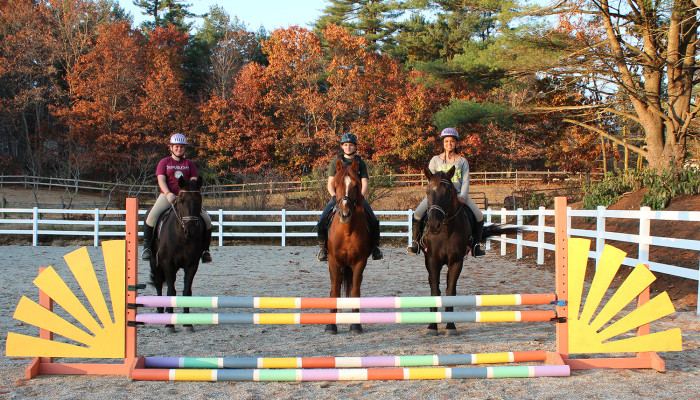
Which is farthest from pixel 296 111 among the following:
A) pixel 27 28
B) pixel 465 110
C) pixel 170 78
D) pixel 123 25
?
pixel 465 110

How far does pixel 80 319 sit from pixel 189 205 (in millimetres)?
2469

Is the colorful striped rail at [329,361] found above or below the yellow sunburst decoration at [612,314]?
below

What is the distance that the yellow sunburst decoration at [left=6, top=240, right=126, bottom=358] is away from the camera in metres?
4.80

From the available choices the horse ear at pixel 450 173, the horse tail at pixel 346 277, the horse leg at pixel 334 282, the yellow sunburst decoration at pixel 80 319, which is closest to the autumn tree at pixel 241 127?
the horse tail at pixel 346 277

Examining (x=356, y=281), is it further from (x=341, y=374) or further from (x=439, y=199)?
(x=341, y=374)

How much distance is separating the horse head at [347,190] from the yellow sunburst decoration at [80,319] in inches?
92.0

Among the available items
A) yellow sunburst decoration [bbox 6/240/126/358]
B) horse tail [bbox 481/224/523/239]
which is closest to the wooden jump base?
yellow sunburst decoration [bbox 6/240/126/358]

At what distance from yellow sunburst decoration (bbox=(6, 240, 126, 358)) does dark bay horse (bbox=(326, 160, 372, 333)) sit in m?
2.50

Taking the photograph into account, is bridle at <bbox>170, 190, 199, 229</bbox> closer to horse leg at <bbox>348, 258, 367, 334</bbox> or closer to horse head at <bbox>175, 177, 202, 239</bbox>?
horse head at <bbox>175, 177, 202, 239</bbox>

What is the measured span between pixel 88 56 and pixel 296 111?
15949 millimetres

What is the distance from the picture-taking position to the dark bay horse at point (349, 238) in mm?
6395

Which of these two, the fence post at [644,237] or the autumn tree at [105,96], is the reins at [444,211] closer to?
the fence post at [644,237]

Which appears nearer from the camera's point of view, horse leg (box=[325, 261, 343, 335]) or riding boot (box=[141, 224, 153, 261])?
horse leg (box=[325, 261, 343, 335])

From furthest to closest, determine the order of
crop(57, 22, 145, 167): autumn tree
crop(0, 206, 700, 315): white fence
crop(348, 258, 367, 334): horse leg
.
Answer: crop(57, 22, 145, 167): autumn tree < crop(0, 206, 700, 315): white fence < crop(348, 258, 367, 334): horse leg
